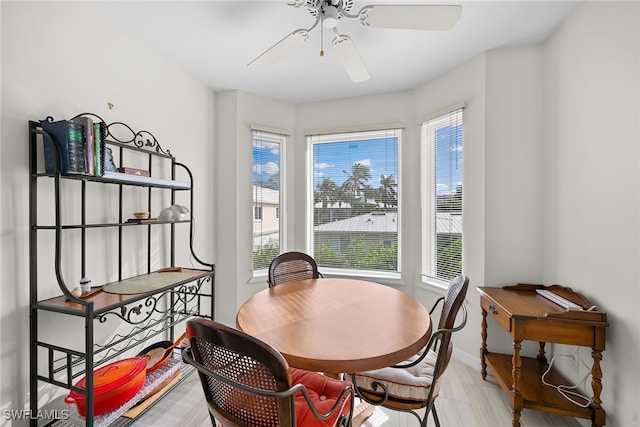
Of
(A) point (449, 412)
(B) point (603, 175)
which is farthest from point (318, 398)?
(B) point (603, 175)

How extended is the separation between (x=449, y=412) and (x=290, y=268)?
1.50 metres

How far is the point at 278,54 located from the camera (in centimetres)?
166

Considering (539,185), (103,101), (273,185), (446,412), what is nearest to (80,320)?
(103,101)

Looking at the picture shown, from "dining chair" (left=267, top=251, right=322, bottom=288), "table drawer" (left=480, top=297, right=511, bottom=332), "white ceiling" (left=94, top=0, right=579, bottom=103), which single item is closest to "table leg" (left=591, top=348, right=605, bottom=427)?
"table drawer" (left=480, top=297, right=511, bottom=332)

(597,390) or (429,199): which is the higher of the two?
(429,199)

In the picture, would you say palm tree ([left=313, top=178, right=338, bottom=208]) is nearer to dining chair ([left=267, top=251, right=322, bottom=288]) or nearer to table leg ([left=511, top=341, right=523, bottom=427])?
dining chair ([left=267, top=251, right=322, bottom=288])

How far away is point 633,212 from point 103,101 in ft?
10.6

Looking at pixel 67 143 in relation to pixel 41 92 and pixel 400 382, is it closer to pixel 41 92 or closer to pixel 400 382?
pixel 41 92

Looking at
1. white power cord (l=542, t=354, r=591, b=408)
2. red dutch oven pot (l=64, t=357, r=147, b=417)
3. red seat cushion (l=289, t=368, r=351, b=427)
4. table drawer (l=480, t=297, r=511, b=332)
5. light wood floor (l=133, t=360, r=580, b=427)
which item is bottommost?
light wood floor (l=133, t=360, r=580, b=427)

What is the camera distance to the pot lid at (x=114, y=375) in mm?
1519

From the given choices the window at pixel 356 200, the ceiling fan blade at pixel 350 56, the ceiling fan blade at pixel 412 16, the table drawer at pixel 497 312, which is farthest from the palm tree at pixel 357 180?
the ceiling fan blade at pixel 412 16

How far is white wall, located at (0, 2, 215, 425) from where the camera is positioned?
54.2 inches

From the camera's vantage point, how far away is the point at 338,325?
134cm

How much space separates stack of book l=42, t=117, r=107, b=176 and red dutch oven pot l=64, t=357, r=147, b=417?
112cm
